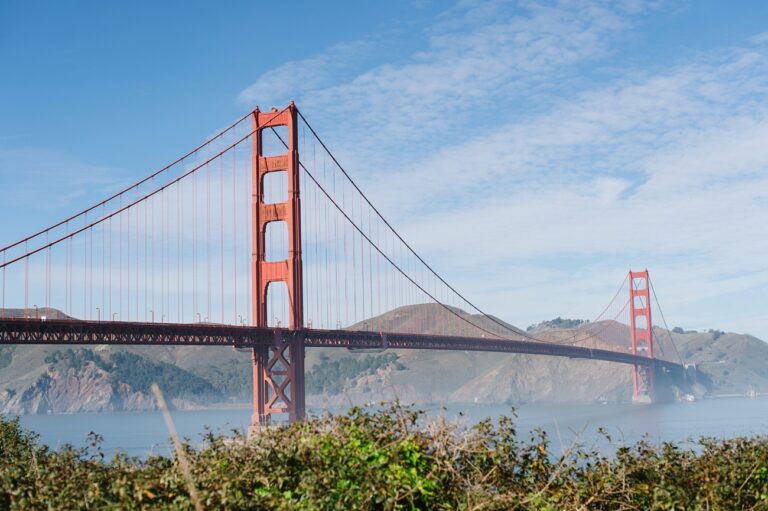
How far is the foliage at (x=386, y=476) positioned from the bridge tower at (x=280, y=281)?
40867 millimetres

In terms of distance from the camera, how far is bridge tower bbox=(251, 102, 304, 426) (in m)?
55.3

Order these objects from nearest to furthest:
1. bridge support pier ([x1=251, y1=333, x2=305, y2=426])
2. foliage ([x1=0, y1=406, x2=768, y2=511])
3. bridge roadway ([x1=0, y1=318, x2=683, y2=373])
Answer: foliage ([x1=0, y1=406, x2=768, y2=511]) < bridge roadway ([x1=0, y1=318, x2=683, y2=373]) < bridge support pier ([x1=251, y1=333, x2=305, y2=426])

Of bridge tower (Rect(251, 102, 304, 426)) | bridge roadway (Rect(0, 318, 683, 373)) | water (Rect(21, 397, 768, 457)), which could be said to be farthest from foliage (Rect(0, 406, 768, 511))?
bridge tower (Rect(251, 102, 304, 426))

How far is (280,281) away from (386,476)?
46753mm

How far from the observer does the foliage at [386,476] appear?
1004 cm

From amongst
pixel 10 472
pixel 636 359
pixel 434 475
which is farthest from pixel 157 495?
pixel 636 359

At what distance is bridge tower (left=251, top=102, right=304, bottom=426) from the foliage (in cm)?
4087

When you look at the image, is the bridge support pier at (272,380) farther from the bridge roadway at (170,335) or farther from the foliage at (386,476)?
the foliage at (386,476)

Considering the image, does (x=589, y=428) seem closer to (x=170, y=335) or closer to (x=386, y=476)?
(x=170, y=335)

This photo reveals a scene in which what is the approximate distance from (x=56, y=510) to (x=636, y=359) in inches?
5366

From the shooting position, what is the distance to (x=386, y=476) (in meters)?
10.7

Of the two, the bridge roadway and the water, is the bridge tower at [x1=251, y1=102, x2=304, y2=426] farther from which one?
the water

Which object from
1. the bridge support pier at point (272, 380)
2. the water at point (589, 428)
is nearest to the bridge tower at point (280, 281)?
the bridge support pier at point (272, 380)

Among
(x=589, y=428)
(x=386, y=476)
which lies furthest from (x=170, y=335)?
(x=589, y=428)
